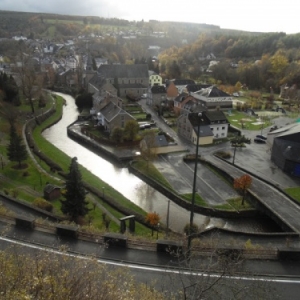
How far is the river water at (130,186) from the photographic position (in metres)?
17.7

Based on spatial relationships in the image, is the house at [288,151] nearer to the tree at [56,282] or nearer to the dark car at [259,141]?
the dark car at [259,141]

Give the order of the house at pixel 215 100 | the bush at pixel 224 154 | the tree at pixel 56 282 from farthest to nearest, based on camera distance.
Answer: the house at pixel 215 100
the bush at pixel 224 154
the tree at pixel 56 282

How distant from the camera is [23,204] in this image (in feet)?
46.2

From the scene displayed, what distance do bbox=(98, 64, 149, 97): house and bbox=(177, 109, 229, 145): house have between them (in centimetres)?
1863

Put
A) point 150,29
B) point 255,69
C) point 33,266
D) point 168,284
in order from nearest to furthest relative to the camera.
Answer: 1. point 33,266
2. point 168,284
3. point 255,69
4. point 150,29

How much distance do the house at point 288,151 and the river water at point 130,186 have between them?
21.3 ft

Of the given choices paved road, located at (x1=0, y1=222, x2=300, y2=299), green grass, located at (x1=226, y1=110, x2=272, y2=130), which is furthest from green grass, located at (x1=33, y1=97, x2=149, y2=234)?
green grass, located at (x1=226, y1=110, x2=272, y2=130)

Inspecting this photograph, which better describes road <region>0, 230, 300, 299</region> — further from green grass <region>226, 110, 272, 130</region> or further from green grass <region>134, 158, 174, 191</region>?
green grass <region>226, 110, 272, 130</region>

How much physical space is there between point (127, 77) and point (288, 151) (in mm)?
32111

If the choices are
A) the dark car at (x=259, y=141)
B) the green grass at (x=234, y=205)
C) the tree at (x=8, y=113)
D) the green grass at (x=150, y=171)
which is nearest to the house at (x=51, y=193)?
the green grass at (x=150, y=171)

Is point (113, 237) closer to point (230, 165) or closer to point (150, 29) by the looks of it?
point (230, 165)

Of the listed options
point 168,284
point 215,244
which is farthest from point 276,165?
point 168,284

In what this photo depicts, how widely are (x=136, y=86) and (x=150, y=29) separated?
278 feet

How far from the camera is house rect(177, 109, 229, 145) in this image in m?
28.6
